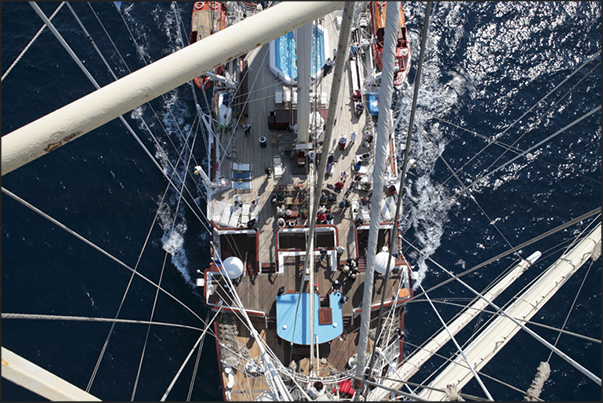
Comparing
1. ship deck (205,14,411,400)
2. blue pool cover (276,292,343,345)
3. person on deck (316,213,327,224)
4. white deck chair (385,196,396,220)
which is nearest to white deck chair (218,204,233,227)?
ship deck (205,14,411,400)

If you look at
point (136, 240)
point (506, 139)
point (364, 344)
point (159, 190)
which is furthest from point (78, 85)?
point (506, 139)

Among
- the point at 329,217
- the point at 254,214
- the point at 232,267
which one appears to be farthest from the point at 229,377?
the point at 329,217

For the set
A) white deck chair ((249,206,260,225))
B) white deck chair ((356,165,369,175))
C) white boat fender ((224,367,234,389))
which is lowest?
white boat fender ((224,367,234,389))

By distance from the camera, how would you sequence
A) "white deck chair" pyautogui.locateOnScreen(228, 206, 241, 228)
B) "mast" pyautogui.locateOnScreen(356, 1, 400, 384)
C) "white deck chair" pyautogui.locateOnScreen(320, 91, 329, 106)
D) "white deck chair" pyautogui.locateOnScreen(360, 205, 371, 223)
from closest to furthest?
"mast" pyautogui.locateOnScreen(356, 1, 400, 384)
"white deck chair" pyautogui.locateOnScreen(228, 206, 241, 228)
"white deck chair" pyautogui.locateOnScreen(360, 205, 371, 223)
"white deck chair" pyautogui.locateOnScreen(320, 91, 329, 106)

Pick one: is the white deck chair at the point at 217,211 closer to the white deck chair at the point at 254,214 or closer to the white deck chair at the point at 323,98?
the white deck chair at the point at 254,214

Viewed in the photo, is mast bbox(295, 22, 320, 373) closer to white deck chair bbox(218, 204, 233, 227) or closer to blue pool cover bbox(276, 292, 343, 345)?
blue pool cover bbox(276, 292, 343, 345)

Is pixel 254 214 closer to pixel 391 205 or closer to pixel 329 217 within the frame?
pixel 329 217

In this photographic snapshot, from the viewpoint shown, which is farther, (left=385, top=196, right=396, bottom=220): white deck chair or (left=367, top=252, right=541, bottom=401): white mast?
(left=385, top=196, right=396, bottom=220): white deck chair

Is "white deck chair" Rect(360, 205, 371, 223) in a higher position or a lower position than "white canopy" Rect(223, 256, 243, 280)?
higher
